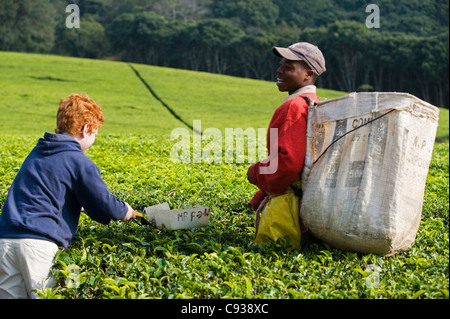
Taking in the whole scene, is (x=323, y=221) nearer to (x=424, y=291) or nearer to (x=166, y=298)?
(x=424, y=291)

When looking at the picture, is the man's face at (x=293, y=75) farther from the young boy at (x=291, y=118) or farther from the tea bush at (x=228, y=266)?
the tea bush at (x=228, y=266)

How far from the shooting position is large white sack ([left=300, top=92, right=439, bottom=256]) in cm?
373

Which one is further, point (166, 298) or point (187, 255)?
point (187, 255)

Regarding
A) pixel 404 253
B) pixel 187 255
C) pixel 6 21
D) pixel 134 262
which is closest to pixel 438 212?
pixel 404 253

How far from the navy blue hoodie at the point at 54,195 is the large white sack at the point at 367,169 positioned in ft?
5.28

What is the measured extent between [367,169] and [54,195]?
7.59ft

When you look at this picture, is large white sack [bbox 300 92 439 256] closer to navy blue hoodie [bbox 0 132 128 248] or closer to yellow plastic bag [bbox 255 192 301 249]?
yellow plastic bag [bbox 255 192 301 249]

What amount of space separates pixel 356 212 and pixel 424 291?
0.69m

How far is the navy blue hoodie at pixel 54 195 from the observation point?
3752 mm

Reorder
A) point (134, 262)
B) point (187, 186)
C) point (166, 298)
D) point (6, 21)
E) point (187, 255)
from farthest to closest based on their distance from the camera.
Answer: point (6, 21) → point (187, 186) → point (187, 255) → point (134, 262) → point (166, 298)

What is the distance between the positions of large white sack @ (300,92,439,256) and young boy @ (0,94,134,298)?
1.58 meters

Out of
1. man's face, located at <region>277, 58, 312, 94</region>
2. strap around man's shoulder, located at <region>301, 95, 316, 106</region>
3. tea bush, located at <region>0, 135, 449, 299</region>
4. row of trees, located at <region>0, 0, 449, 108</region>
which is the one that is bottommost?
tea bush, located at <region>0, 135, 449, 299</region>

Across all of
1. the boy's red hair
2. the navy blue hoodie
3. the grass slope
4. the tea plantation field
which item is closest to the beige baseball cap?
the tea plantation field

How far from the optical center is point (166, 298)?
349 centimetres
